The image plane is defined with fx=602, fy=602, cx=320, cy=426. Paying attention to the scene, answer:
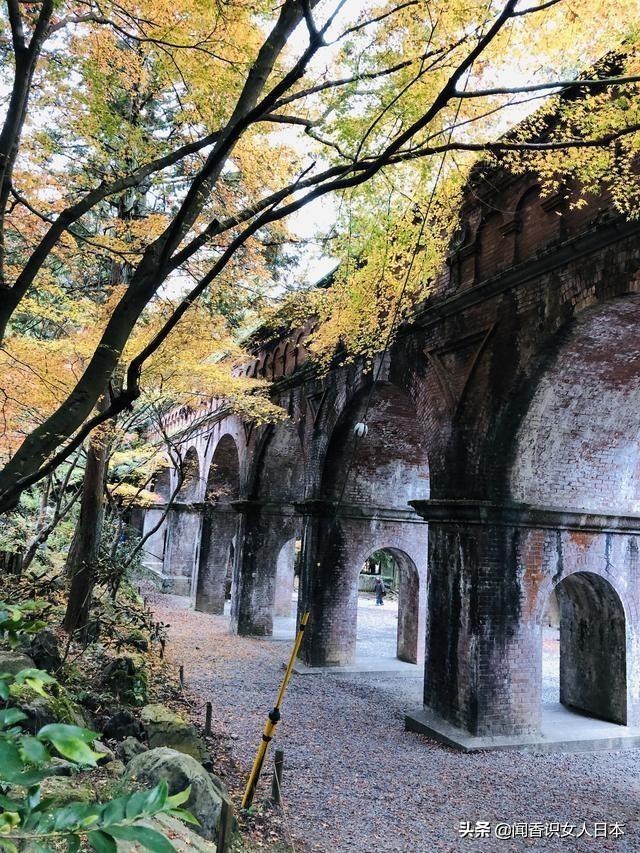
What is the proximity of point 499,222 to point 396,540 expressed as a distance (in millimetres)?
7677

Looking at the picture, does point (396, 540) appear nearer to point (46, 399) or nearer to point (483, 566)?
point (483, 566)

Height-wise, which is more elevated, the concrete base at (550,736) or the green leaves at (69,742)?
the green leaves at (69,742)

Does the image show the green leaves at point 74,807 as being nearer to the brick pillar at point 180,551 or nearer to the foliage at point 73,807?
the foliage at point 73,807

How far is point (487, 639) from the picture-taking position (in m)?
8.16

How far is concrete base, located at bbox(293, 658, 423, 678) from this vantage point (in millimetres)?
12868

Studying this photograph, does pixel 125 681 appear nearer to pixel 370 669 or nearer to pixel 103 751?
pixel 103 751

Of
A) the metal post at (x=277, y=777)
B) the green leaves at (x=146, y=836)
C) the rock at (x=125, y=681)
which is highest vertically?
the green leaves at (x=146, y=836)

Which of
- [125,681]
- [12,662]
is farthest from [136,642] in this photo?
[12,662]

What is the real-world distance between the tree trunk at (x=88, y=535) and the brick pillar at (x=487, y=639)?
5.48 metres

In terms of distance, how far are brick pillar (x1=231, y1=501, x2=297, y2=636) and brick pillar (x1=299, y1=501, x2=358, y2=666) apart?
11.4 ft

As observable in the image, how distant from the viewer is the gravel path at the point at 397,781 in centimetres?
586

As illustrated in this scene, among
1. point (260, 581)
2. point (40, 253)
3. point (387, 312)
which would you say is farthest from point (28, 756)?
point (260, 581)

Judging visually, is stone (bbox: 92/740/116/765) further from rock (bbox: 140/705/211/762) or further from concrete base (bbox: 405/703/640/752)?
concrete base (bbox: 405/703/640/752)

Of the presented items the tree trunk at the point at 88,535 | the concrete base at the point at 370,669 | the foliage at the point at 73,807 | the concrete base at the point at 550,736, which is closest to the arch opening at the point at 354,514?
the concrete base at the point at 370,669
